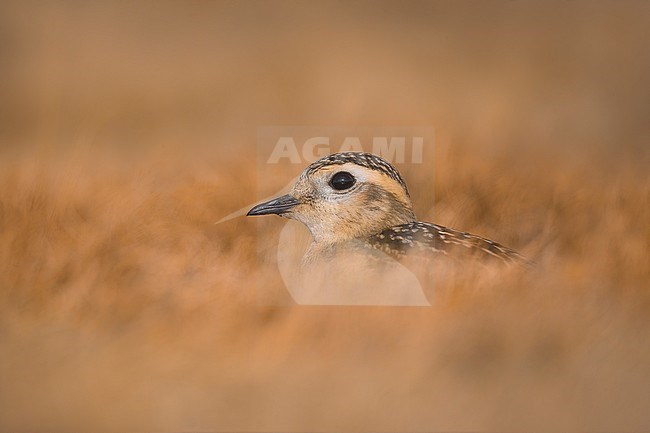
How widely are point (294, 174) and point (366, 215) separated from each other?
14 cm

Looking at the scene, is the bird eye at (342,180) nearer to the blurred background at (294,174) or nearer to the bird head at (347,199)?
the bird head at (347,199)

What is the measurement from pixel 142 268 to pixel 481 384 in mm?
641

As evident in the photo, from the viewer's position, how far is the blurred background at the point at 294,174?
1083 mm

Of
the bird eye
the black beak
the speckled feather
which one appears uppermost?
the bird eye

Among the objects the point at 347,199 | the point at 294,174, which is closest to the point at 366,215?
the point at 347,199

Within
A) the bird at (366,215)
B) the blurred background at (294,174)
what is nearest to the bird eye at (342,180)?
the bird at (366,215)

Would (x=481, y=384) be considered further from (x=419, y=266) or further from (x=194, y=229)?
(x=194, y=229)

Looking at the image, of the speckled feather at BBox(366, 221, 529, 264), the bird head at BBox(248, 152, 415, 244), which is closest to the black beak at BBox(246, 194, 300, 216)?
the bird head at BBox(248, 152, 415, 244)

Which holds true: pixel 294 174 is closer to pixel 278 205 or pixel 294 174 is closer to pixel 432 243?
pixel 278 205

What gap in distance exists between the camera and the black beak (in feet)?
3.48

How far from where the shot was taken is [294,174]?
107 centimetres

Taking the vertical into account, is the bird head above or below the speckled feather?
above

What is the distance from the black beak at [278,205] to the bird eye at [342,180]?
2.8 inches

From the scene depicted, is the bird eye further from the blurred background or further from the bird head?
the blurred background
